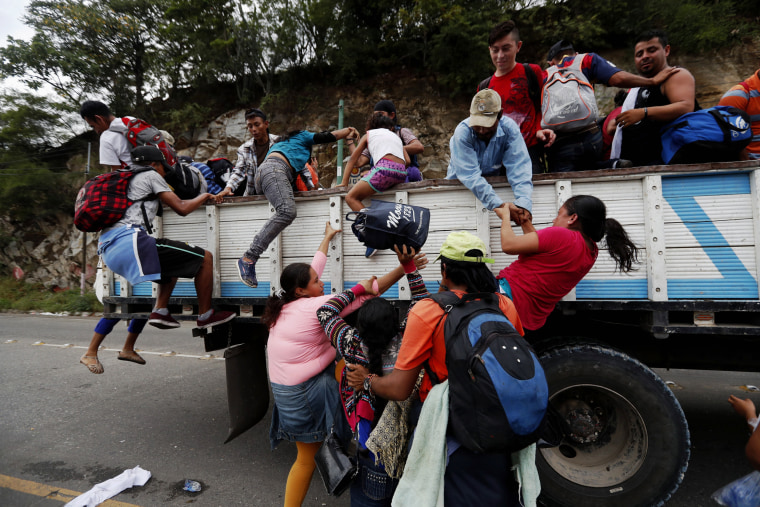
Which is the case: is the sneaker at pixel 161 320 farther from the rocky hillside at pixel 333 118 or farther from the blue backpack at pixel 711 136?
the rocky hillside at pixel 333 118

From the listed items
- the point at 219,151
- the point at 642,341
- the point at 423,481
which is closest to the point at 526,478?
the point at 423,481

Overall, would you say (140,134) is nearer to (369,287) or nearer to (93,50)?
(369,287)

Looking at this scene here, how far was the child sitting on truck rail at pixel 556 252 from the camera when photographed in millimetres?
2158

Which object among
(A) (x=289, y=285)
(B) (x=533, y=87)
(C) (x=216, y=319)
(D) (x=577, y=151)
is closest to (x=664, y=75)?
(D) (x=577, y=151)

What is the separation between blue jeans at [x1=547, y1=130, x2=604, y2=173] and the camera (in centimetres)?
301

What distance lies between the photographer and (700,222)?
225 cm

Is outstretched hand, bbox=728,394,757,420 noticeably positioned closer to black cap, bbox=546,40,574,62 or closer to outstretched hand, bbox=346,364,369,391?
outstretched hand, bbox=346,364,369,391

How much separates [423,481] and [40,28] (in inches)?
954

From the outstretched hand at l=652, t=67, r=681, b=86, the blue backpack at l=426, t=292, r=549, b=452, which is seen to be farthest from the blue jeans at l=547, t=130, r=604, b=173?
the blue backpack at l=426, t=292, r=549, b=452

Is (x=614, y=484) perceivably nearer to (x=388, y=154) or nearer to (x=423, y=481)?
(x=423, y=481)

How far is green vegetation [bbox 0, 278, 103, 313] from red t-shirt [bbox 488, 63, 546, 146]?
15.3m

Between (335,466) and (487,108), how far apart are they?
92.8 inches

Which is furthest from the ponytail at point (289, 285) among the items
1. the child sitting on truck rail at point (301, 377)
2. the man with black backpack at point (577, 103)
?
the man with black backpack at point (577, 103)

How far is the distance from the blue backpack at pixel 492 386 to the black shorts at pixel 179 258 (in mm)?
2311
